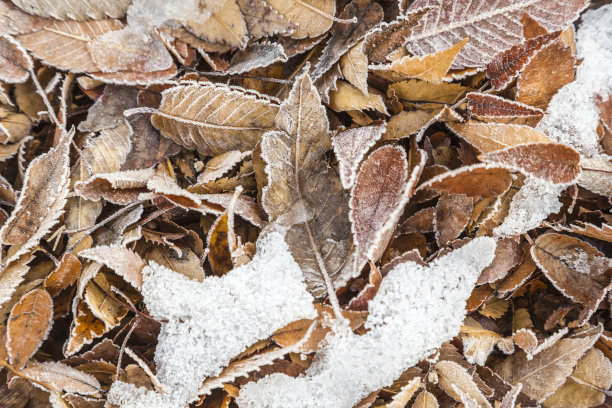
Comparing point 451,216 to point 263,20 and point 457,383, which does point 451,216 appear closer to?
point 457,383

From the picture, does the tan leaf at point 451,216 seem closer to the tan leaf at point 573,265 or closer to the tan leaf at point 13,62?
the tan leaf at point 573,265

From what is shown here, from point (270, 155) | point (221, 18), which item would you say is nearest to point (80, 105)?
point (221, 18)

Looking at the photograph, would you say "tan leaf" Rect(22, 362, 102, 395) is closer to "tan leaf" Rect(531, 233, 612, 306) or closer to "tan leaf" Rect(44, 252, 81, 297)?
"tan leaf" Rect(44, 252, 81, 297)

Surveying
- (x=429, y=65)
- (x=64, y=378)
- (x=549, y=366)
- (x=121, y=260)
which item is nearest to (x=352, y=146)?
(x=429, y=65)

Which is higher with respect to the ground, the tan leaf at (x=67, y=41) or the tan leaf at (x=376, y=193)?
the tan leaf at (x=67, y=41)

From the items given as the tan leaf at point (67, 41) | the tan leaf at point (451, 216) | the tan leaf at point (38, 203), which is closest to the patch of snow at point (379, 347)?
the tan leaf at point (451, 216)

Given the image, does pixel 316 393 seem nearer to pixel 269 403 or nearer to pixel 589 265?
pixel 269 403
